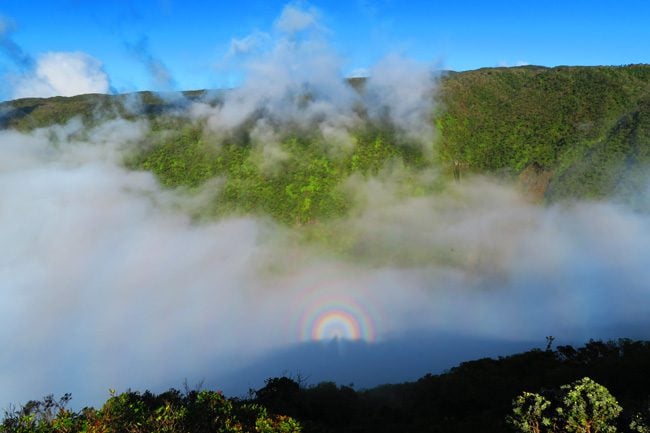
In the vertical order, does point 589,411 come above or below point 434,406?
above

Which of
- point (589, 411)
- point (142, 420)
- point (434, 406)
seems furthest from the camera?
point (434, 406)

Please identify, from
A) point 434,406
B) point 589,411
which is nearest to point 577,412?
point 589,411

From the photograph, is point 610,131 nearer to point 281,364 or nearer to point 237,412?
point 281,364

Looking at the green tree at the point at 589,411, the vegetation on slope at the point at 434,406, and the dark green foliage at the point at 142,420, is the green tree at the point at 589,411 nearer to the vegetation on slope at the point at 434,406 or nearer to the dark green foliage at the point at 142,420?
the vegetation on slope at the point at 434,406

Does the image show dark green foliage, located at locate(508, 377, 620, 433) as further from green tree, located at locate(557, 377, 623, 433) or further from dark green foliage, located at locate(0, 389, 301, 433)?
dark green foliage, located at locate(0, 389, 301, 433)

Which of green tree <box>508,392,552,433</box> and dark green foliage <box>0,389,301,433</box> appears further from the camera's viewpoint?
green tree <box>508,392,552,433</box>

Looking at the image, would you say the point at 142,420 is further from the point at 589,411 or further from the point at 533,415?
the point at 589,411

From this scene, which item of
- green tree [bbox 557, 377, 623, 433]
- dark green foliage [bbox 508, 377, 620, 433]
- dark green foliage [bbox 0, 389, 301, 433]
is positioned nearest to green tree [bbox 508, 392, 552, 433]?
dark green foliage [bbox 508, 377, 620, 433]

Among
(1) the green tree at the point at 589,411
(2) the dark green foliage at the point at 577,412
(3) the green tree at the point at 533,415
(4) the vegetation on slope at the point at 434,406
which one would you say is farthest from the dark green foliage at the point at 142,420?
(1) the green tree at the point at 589,411

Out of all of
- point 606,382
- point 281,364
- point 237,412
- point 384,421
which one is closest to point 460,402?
point 384,421

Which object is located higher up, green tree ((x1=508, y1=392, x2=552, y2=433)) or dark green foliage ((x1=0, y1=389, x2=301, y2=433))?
dark green foliage ((x1=0, y1=389, x2=301, y2=433))

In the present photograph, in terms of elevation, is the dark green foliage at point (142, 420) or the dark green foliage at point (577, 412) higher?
the dark green foliage at point (142, 420)
